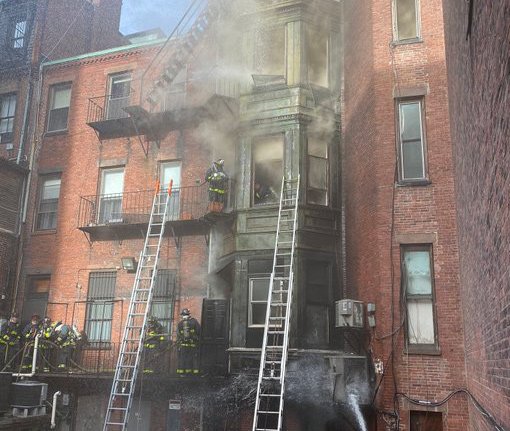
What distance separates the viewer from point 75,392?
15.2m

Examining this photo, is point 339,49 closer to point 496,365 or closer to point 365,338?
point 365,338

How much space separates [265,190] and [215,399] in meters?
5.22

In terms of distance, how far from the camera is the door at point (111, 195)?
666 inches

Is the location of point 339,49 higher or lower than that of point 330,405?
higher

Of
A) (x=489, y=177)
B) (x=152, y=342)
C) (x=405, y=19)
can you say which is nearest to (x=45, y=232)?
(x=152, y=342)

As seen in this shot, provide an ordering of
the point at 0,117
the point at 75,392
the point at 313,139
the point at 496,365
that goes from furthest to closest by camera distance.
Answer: the point at 0,117 < the point at 75,392 < the point at 313,139 < the point at 496,365

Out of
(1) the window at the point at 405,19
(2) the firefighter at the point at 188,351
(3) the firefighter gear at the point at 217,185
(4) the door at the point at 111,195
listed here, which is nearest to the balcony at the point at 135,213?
(4) the door at the point at 111,195

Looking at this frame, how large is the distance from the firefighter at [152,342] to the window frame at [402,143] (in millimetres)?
6959

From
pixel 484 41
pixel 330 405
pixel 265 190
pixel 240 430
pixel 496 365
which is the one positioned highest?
pixel 265 190

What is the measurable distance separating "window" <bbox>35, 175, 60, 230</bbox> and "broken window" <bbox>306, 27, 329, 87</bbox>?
903cm

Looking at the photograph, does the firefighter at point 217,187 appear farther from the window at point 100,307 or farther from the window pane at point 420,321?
the window pane at point 420,321

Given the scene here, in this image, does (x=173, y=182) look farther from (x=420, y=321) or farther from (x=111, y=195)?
(x=420, y=321)

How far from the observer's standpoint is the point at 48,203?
59.2ft

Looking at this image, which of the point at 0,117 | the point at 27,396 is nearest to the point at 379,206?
the point at 27,396
